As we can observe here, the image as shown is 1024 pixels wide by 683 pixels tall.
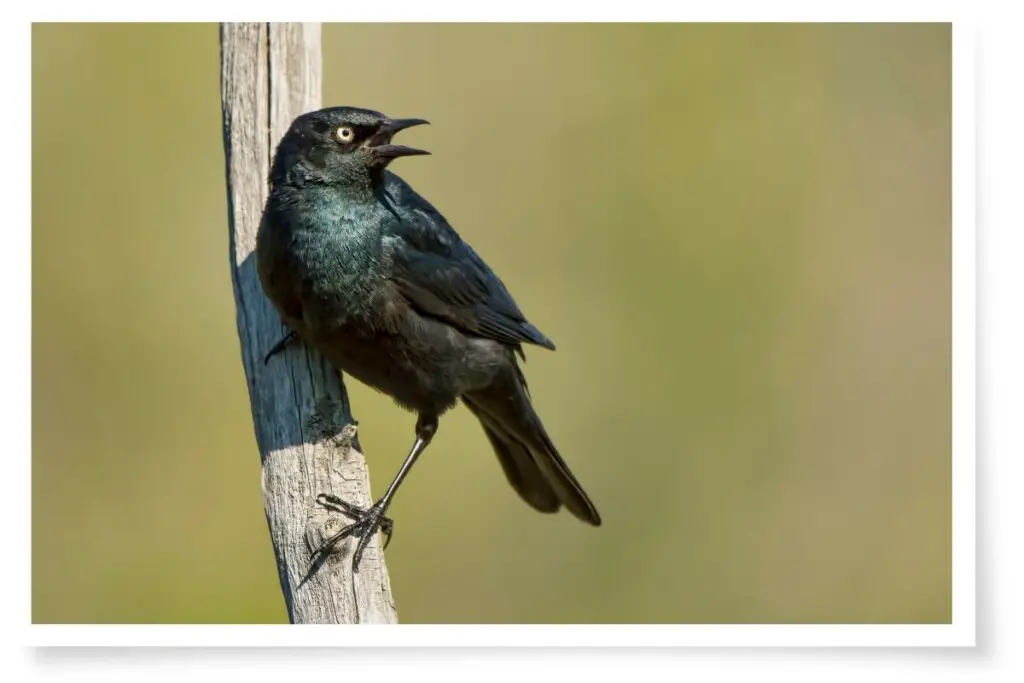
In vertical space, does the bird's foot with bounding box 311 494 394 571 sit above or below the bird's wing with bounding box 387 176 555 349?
below

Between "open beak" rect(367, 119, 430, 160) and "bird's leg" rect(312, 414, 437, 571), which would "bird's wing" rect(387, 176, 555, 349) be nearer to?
"open beak" rect(367, 119, 430, 160)

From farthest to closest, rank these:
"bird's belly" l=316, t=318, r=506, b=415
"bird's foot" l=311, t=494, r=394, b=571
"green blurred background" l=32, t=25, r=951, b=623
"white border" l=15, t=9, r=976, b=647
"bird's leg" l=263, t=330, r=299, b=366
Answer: "green blurred background" l=32, t=25, r=951, b=623 < "bird's leg" l=263, t=330, r=299, b=366 < "bird's belly" l=316, t=318, r=506, b=415 < "white border" l=15, t=9, r=976, b=647 < "bird's foot" l=311, t=494, r=394, b=571

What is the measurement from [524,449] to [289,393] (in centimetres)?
104

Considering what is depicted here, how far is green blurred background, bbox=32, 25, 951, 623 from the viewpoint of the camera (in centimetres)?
404

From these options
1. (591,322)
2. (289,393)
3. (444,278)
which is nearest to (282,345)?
(289,393)

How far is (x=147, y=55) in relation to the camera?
4.54 m

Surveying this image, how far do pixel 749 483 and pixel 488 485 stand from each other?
117 centimetres

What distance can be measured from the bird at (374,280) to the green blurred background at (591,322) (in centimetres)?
78

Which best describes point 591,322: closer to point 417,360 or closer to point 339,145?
point 417,360

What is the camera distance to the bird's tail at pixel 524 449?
13.4ft

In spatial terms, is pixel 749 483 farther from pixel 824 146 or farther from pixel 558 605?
pixel 824 146

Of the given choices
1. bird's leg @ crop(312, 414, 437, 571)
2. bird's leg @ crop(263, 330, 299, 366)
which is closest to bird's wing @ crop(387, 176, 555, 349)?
bird's leg @ crop(263, 330, 299, 366)

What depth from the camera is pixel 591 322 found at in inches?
218
